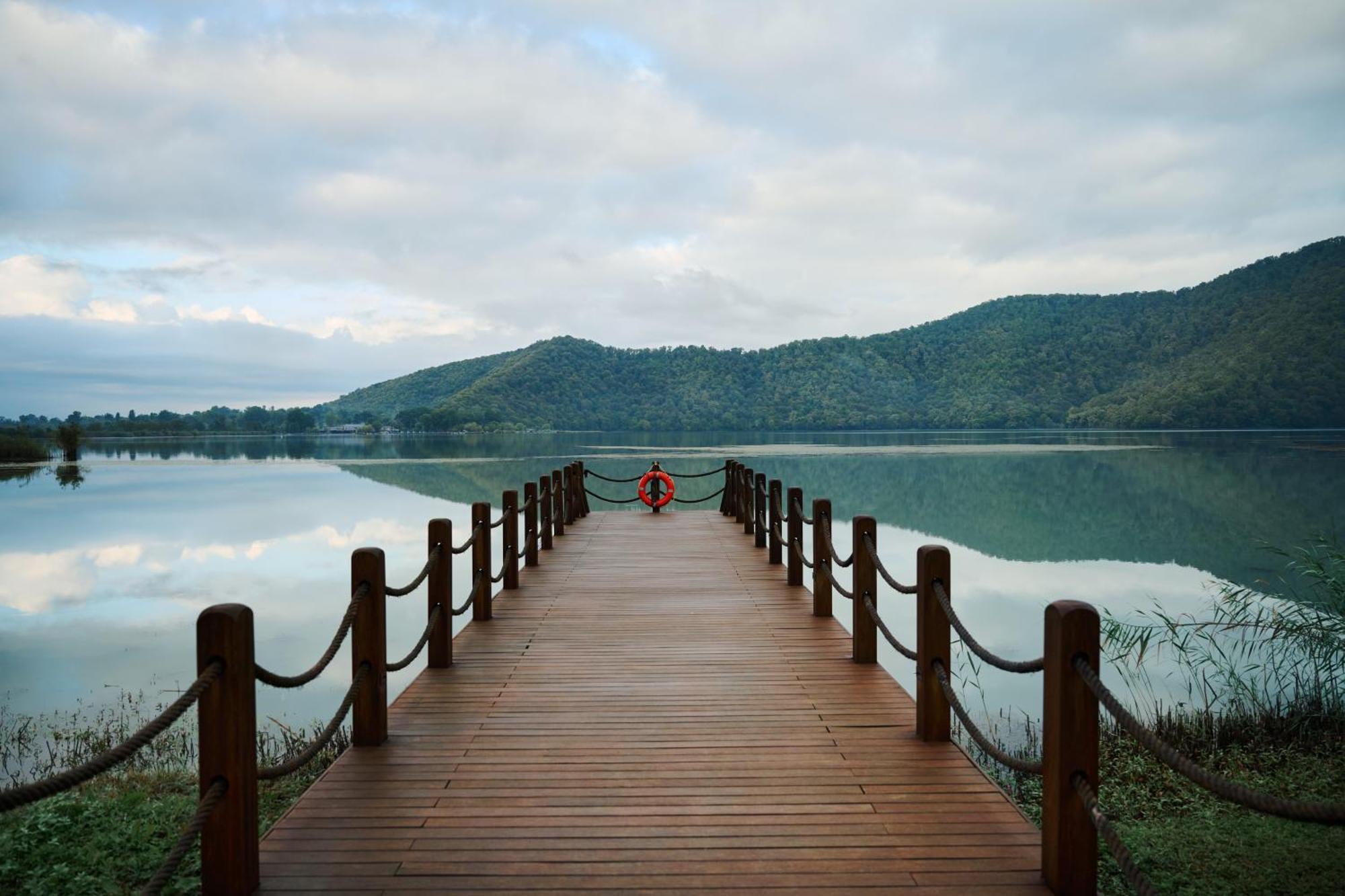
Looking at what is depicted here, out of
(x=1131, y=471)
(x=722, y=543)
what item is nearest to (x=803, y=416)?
(x=1131, y=471)

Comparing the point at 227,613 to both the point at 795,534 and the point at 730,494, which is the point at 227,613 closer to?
the point at 795,534

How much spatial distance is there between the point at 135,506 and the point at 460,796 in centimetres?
2904

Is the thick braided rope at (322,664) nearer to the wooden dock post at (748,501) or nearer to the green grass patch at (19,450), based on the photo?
the wooden dock post at (748,501)

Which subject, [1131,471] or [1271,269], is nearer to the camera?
[1131,471]

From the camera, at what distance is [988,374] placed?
3538 inches

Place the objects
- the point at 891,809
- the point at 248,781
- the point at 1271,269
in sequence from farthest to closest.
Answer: the point at 1271,269 < the point at 891,809 < the point at 248,781

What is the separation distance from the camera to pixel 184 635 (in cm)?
1214

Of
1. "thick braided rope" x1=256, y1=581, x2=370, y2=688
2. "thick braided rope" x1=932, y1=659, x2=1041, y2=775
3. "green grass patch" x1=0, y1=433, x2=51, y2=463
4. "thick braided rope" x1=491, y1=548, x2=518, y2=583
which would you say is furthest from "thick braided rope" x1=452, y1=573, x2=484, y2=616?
"green grass patch" x1=0, y1=433, x2=51, y2=463

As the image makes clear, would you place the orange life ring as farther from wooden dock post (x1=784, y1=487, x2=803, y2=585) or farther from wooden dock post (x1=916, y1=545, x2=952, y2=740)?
wooden dock post (x1=916, y1=545, x2=952, y2=740)

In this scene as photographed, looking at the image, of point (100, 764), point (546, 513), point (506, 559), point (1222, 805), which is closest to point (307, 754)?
point (100, 764)

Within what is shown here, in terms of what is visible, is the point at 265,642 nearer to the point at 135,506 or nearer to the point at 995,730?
the point at 995,730

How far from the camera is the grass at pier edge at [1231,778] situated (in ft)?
14.0

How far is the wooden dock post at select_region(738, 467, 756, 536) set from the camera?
12500 millimetres

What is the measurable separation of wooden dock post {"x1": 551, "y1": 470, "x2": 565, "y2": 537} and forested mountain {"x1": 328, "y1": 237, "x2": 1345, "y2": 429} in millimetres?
74054
